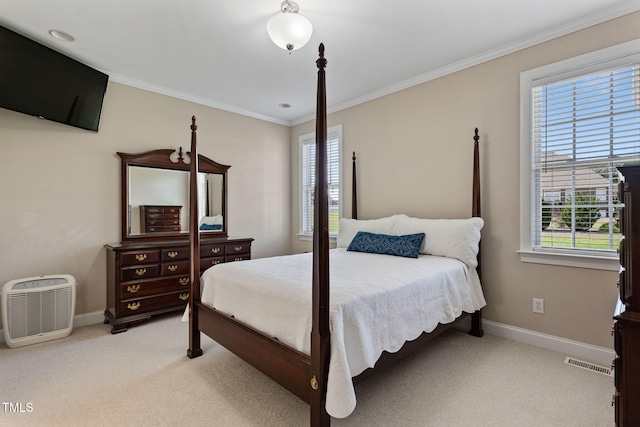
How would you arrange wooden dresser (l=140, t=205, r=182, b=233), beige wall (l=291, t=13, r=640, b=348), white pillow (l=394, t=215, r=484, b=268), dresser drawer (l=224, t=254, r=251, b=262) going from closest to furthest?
beige wall (l=291, t=13, r=640, b=348)
white pillow (l=394, t=215, r=484, b=268)
wooden dresser (l=140, t=205, r=182, b=233)
dresser drawer (l=224, t=254, r=251, b=262)

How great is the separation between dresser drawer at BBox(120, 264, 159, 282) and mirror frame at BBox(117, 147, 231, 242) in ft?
1.67

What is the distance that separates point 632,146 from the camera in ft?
7.14

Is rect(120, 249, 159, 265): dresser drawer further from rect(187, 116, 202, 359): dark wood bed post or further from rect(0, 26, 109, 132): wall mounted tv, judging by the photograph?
rect(0, 26, 109, 132): wall mounted tv

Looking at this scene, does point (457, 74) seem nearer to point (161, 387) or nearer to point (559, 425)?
point (559, 425)

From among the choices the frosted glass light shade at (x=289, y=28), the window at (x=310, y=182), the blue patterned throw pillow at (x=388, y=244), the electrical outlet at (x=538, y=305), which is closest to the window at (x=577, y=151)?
the electrical outlet at (x=538, y=305)

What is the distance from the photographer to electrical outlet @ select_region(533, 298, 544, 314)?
100 inches

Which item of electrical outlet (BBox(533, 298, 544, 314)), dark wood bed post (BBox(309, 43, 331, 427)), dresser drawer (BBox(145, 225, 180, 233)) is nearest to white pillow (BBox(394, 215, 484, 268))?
electrical outlet (BBox(533, 298, 544, 314))

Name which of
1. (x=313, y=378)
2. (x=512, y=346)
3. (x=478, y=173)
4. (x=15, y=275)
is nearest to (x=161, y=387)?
(x=313, y=378)

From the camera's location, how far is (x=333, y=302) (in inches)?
58.5

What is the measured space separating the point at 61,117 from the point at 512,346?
14.9 feet

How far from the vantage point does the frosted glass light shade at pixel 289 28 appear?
6.71 feet

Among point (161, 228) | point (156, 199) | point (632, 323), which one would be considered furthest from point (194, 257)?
point (632, 323)

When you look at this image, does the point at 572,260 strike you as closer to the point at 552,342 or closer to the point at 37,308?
the point at 552,342

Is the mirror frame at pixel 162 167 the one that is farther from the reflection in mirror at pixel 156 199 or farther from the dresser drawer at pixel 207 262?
the dresser drawer at pixel 207 262
